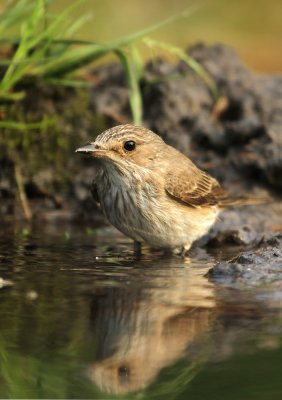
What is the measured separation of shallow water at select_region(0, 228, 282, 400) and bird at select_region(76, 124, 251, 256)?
0.65 m

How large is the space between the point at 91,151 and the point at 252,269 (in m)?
1.70

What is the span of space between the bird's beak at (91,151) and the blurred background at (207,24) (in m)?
7.72

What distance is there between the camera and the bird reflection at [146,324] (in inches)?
155

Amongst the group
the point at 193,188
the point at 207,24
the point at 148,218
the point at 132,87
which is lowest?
the point at 148,218

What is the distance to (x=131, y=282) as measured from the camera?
5758 millimetres

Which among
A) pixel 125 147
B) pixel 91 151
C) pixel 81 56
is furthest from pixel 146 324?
pixel 81 56

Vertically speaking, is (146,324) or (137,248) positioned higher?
(137,248)

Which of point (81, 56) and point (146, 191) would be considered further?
point (81, 56)

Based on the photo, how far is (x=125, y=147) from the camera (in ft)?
24.0

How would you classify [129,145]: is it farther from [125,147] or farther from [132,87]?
[132,87]

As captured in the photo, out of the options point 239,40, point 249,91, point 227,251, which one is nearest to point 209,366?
point 227,251

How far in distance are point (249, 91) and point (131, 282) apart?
4.78 m

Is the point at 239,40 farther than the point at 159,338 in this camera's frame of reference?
Yes

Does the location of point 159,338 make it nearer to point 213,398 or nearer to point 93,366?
point 93,366
